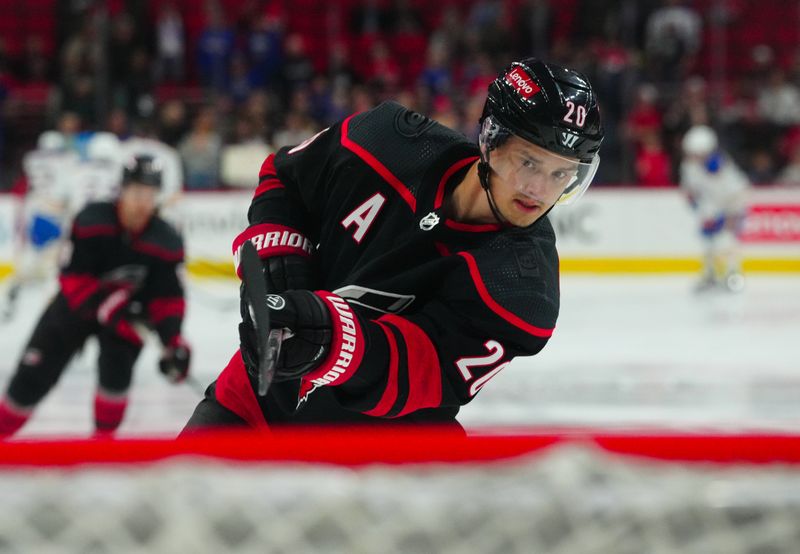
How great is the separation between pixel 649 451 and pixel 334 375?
935 millimetres

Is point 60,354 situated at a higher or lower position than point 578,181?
lower

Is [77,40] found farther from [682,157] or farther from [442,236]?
[442,236]

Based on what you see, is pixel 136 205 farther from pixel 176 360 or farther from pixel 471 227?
pixel 471 227

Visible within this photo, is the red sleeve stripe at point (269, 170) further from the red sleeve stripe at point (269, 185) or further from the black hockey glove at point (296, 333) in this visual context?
the black hockey glove at point (296, 333)

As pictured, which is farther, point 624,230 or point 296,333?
point 624,230

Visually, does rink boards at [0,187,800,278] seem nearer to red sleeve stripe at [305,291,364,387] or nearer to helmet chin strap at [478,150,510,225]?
helmet chin strap at [478,150,510,225]

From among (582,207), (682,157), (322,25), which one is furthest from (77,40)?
(682,157)

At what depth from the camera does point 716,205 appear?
28.7ft

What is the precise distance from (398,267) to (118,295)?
2.30m

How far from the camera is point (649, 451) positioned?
1.02 metres

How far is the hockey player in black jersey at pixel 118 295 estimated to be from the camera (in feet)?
13.6

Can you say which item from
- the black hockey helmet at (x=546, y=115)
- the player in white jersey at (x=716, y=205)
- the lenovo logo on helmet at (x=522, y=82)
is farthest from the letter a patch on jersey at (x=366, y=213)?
the player in white jersey at (x=716, y=205)

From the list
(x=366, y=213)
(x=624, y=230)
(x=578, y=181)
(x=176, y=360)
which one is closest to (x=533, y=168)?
(x=578, y=181)

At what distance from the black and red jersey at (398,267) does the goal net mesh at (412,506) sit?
0.81 m
